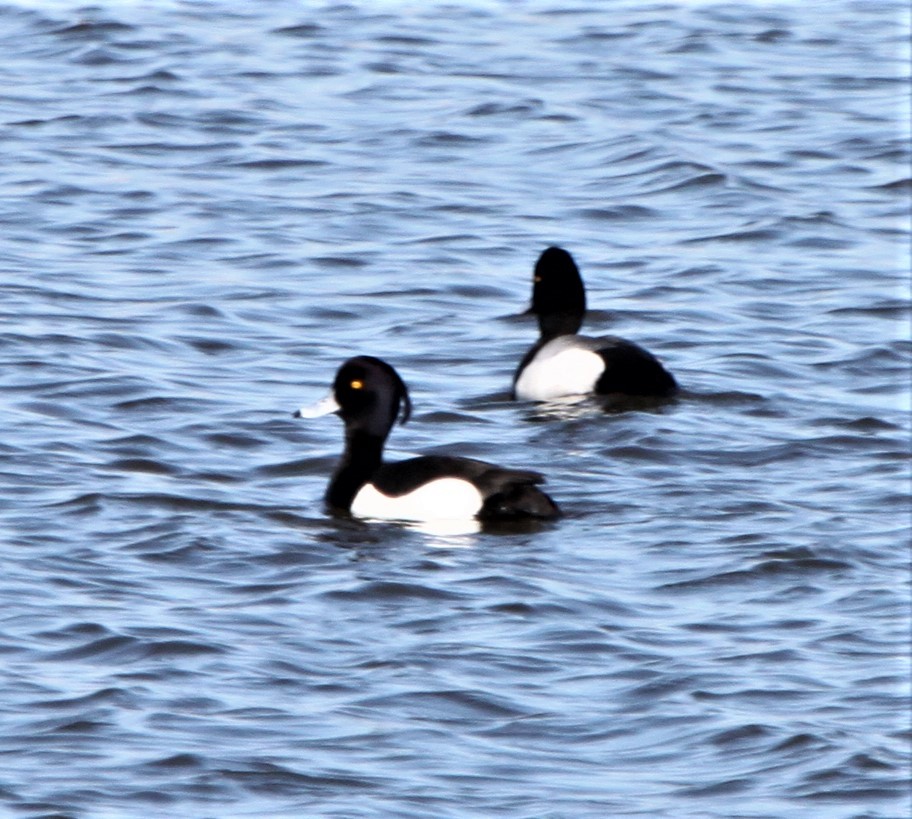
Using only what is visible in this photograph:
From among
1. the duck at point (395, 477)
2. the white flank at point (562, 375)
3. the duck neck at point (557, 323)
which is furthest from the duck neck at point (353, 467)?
the duck neck at point (557, 323)

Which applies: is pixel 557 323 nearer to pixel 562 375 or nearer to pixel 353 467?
pixel 562 375

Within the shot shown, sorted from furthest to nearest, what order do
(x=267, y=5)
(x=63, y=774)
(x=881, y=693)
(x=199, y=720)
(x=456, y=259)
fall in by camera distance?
(x=267, y=5) → (x=456, y=259) → (x=881, y=693) → (x=199, y=720) → (x=63, y=774)

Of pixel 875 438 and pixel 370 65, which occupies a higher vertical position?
pixel 370 65

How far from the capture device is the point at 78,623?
7434 millimetres

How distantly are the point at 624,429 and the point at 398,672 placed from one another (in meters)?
3.84

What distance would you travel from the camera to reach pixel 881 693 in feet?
22.8

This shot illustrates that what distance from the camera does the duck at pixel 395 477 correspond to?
8.98 metres

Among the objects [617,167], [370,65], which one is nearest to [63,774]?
[617,167]

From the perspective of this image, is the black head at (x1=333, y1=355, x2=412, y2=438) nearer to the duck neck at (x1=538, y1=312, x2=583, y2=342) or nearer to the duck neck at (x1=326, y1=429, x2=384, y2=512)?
the duck neck at (x1=326, y1=429, x2=384, y2=512)

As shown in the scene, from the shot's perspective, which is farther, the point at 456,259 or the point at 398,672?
the point at 456,259

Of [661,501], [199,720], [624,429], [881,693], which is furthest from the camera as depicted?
[624,429]

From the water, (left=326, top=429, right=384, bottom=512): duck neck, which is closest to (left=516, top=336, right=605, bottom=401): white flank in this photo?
the water

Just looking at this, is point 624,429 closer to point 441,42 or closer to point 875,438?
point 875,438

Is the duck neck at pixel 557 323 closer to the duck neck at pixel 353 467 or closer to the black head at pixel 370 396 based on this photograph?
the black head at pixel 370 396
